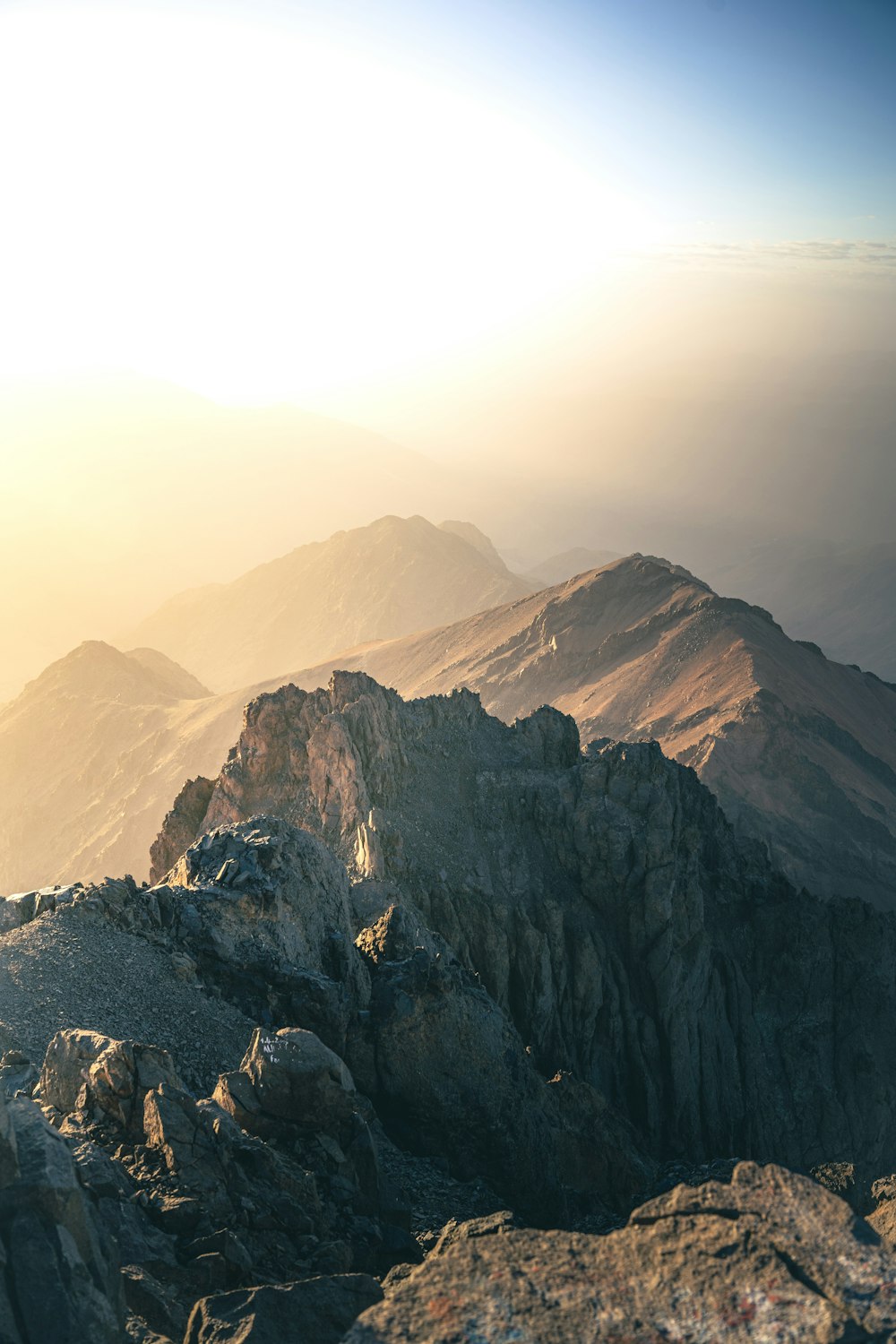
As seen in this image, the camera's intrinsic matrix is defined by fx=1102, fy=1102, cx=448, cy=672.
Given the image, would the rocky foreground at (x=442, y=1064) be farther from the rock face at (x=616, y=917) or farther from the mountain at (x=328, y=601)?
the mountain at (x=328, y=601)

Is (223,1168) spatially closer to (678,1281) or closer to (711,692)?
(678,1281)

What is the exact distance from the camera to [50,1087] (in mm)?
16250

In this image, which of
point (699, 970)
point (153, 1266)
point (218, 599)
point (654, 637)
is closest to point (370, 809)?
point (699, 970)

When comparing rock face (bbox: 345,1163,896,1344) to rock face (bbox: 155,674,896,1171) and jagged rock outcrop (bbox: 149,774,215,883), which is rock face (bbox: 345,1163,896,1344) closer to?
rock face (bbox: 155,674,896,1171)

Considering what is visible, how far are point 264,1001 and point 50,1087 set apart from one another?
6.12m

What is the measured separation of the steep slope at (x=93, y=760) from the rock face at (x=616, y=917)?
41503 millimetres

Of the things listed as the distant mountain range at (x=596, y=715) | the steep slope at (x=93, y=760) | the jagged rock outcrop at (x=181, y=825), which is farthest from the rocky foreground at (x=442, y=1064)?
the steep slope at (x=93, y=760)

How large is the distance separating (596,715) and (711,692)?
29.1ft

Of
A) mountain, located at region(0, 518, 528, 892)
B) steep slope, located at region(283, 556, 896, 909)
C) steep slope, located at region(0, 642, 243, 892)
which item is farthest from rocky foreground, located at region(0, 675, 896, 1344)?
mountain, located at region(0, 518, 528, 892)

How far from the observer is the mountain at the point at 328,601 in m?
149

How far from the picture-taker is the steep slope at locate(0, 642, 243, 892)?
278 ft

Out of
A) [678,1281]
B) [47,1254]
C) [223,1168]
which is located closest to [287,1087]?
[223,1168]

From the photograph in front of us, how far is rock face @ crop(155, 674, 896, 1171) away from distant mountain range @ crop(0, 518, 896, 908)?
17.7 metres

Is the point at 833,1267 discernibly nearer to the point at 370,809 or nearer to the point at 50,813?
the point at 370,809
